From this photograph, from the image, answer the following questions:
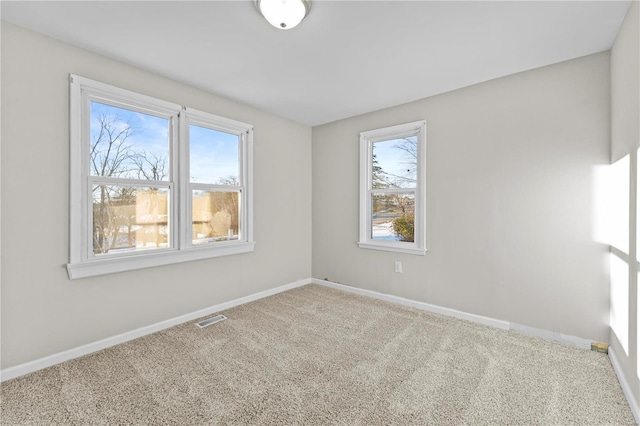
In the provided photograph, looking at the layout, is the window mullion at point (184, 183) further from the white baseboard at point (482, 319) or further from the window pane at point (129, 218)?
the white baseboard at point (482, 319)

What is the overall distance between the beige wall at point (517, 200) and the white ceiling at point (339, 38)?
27 cm

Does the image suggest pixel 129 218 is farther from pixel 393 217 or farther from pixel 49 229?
pixel 393 217

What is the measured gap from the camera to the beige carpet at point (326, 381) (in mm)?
1610

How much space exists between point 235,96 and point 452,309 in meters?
3.33

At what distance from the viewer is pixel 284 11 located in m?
1.75

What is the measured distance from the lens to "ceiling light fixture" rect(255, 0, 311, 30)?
67.1 inches

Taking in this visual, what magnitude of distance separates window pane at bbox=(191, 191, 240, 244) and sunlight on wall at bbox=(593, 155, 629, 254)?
341 centimetres

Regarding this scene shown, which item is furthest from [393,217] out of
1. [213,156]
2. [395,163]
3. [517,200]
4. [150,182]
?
[150,182]

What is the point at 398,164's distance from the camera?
3541 mm

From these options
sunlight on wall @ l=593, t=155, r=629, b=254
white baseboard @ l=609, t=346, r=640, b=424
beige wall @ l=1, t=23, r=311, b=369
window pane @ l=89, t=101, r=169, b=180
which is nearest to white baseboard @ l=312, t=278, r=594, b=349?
white baseboard @ l=609, t=346, r=640, b=424

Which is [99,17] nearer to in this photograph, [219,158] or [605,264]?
[219,158]

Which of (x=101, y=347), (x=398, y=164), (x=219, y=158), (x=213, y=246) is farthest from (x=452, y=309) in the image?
(x=101, y=347)

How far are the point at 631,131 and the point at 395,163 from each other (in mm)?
2071

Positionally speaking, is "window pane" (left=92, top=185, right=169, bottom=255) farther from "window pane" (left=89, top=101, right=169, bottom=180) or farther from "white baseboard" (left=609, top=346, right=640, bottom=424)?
"white baseboard" (left=609, top=346, right=640, bottom=424)
